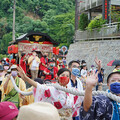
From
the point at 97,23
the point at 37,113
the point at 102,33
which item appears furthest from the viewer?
the point at 97,23

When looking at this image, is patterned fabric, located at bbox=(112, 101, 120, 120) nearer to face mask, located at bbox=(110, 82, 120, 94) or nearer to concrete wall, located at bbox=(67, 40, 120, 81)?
face mask, located at bbox=(110, 82, 120, 94)

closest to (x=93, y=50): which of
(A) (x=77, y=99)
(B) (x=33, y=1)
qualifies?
(A) (x=77, y=99)

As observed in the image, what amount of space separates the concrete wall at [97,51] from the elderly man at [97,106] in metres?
12.1

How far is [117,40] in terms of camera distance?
591 inches

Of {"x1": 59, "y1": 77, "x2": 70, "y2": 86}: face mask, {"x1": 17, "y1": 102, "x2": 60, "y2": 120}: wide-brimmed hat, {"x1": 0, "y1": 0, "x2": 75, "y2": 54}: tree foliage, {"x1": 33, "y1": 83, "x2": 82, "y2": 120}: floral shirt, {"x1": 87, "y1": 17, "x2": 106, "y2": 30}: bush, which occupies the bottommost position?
{"x1": 33, "y1": 83, "x2": 82, "y2": 120}: floral shirt

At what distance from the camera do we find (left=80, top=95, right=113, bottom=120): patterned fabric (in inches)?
93.6

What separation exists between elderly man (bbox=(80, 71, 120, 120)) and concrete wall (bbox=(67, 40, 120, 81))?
478 inches

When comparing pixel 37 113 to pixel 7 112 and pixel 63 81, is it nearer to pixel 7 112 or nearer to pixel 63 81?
pixel 7 112

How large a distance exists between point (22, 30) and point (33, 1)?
798 inches

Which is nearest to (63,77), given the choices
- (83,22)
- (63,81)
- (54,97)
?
(63,81)

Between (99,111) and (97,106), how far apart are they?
0.17 feet

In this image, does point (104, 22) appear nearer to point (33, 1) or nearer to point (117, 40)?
point (117, 40)

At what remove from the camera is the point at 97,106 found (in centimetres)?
241

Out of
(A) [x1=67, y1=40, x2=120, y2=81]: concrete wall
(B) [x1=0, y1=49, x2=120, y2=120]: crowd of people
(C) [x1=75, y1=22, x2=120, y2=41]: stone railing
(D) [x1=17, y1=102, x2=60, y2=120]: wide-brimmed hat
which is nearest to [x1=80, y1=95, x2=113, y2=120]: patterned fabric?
(B) [x1=0, y1=49, x2=120, y2=120]: crowd of people
